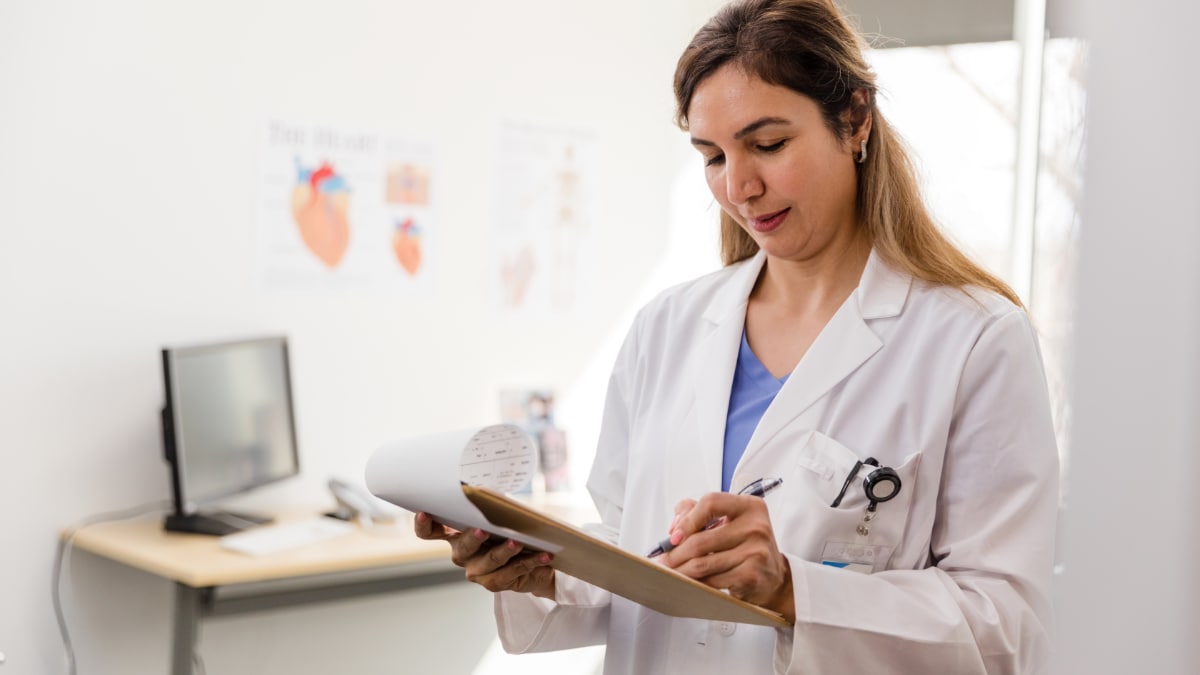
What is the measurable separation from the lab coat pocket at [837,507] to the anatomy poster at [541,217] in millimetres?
2513

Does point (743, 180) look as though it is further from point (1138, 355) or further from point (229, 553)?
point (229, 553)

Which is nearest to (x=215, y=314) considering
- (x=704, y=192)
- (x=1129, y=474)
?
(x=704, y=192)

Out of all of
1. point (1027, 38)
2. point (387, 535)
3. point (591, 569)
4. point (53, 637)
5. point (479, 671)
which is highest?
point (1027, 38)

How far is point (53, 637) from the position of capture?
278cm

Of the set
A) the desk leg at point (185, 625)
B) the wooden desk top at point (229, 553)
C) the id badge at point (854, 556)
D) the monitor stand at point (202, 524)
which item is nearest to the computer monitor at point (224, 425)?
the monitor stand at point (202, 524)

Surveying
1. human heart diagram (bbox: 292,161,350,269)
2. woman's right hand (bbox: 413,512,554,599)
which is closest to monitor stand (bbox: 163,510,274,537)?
human heart diagram (bbox: 292,161,350,269)

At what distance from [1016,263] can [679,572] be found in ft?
9.12

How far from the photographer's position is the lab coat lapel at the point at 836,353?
3.98 ft

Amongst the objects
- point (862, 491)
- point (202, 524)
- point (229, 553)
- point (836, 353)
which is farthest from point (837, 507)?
point (202, 524)

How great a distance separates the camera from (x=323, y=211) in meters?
3.23

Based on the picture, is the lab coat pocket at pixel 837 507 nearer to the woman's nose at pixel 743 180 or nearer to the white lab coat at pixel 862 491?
the white lab coat at pixel 862 491

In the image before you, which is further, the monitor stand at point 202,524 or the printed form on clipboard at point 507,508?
the monitor stand at point 202,524

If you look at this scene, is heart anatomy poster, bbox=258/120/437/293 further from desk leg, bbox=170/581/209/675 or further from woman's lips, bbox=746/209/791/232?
woman's lips, bbox=746/209/791/232

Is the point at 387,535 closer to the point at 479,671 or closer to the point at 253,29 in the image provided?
the point at 479,671
